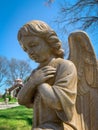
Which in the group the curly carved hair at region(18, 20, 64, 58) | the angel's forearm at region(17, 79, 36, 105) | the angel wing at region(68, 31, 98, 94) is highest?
the curly carved hair at region(18, 20, 64, 58)

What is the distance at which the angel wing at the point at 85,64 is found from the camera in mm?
2520

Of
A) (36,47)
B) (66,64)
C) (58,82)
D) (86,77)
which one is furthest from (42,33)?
(86,77)

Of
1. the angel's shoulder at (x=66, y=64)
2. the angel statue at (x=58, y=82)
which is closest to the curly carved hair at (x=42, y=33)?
the angel statue at (x=58, y=82)

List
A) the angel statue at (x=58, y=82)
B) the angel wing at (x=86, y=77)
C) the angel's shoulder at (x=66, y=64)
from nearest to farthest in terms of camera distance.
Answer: the angel statue at (x=58, y=82)
the angel's shoulder at (x=66, y=64)
the angel wing at (x=86, y=77)

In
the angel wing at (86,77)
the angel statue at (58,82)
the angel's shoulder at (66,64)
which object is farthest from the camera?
the angel wing at (86,77)

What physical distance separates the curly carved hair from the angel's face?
3 cm

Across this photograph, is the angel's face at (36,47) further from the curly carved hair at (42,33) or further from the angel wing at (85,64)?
the angel wing at (85,64)

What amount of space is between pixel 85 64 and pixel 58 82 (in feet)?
1.36

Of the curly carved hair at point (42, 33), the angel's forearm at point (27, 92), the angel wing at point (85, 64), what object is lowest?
the angel's forearm at point (27, 92)

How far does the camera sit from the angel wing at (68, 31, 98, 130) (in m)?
→ 2.50

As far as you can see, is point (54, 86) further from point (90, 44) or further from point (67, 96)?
point (90, 44)

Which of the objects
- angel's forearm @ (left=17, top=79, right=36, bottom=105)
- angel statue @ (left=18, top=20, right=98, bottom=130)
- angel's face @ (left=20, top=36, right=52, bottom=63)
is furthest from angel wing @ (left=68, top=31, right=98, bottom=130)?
angel's forearm @ (left=17, top=79, right=36, bottom=105)

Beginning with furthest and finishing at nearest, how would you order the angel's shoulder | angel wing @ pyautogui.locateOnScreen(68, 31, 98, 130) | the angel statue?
angel wing @ pyautogui.locateOnScreen(68, 31, 98, 130) → the angel's shoulder → the angel statue

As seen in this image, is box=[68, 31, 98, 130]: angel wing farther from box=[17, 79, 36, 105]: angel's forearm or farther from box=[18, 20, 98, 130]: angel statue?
box=[17, 79, 36, 105]: angel's forearm
